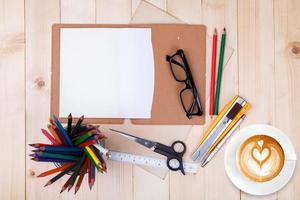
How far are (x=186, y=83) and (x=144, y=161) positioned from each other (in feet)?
0.63

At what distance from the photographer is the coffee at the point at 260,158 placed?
2.71 ft

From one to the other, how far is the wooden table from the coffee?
4cm

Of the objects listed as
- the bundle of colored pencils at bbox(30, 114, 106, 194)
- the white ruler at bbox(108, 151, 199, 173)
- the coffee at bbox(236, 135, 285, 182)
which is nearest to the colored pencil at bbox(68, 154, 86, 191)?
the bundle of colored pencils at bbox(30, 114, 106, 194)

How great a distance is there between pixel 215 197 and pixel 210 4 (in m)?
0.43

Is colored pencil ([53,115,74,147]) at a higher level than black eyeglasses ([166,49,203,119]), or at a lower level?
lower

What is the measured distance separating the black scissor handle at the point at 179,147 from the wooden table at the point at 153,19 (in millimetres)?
52

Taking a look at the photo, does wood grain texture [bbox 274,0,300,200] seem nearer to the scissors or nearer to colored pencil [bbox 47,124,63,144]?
the scissors

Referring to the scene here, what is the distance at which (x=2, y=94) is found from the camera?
86cm

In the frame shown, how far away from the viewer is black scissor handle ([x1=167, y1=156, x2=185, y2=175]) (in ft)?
2.70

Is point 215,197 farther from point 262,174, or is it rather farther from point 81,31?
point 81,31

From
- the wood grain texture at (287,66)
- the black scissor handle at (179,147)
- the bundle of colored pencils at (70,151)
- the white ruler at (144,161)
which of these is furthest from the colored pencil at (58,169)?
the wood grain texture at (287,66)

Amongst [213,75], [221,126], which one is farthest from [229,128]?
[213,75]

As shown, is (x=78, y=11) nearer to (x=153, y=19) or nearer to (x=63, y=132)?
(x=153, y=19)

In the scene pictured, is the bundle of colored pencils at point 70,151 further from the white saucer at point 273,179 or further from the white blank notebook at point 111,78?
the white saucer at point 273,179
